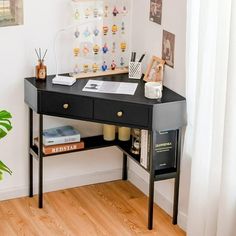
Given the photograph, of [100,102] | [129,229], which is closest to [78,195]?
[129,229]

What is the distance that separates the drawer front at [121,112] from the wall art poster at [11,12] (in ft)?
2.29

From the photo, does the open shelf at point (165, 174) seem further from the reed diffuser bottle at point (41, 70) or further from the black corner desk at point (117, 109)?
the reed diffuser bottle at point (41, 70)

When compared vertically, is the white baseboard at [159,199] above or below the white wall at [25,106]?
below

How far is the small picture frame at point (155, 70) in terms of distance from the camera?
4179 mm

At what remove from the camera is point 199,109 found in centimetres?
372

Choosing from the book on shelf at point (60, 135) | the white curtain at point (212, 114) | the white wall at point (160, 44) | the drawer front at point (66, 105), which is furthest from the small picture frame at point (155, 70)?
the book on shelf at point (60, 135)

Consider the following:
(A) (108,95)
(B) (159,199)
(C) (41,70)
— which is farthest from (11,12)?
(B) (159,199)

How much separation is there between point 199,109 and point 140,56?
0.87 m

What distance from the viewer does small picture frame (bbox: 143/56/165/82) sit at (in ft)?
13.7

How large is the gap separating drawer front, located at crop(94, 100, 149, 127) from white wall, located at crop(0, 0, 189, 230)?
0.31m

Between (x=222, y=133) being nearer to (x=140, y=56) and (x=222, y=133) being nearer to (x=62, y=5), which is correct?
(x=140, y=56)

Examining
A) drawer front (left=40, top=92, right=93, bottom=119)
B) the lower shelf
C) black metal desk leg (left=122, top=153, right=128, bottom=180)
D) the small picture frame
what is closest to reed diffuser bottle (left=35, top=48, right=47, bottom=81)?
drawer front (left=40, top=92, right=93, bottom=119)

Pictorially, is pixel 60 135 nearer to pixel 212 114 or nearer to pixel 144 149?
pixel 144 149

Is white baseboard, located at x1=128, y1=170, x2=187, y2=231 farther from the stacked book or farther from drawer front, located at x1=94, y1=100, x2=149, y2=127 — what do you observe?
drawer front, located at x1=94, y1=100, x2=149, y2=127
